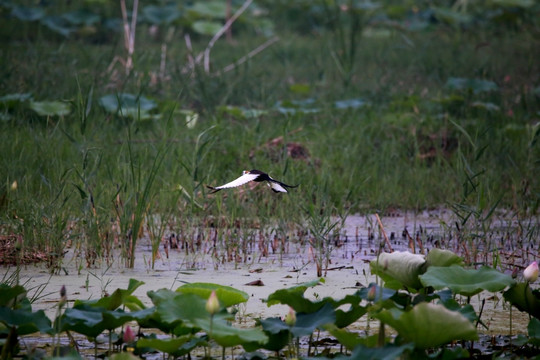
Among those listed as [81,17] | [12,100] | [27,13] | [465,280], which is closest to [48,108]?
[12,100]

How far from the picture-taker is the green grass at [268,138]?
343 centimetres

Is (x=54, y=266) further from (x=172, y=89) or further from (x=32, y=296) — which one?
(x=172, y=89)

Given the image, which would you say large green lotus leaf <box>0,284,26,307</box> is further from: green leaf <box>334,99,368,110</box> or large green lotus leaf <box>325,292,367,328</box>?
green leaf <box>334,99,368,110</box>

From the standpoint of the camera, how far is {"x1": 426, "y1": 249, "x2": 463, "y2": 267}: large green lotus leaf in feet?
7.37

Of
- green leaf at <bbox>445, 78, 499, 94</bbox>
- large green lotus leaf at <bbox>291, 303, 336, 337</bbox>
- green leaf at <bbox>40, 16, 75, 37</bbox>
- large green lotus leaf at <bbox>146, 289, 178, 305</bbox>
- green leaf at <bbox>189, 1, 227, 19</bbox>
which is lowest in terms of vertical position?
large green lotus leaf at <bbox>291, 303, 336, 337</bbox>

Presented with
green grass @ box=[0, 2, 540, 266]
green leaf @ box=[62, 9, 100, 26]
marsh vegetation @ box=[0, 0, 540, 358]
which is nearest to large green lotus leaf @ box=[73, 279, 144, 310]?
marsh vegetation @ box=[0, 0, 540, 358]

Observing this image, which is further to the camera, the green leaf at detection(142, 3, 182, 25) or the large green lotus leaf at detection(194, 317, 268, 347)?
the green leaf at detection(142, 3, 182, 25)

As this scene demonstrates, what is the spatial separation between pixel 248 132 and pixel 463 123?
5.68 ft

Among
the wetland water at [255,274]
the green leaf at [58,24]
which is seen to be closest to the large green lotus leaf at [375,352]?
the wetland water at [255,274]

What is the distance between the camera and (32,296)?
2564 millimetres

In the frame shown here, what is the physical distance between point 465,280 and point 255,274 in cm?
103

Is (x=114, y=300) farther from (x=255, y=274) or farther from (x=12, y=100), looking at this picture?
(x=12, y=100)

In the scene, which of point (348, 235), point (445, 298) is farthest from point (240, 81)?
point (445, 298)

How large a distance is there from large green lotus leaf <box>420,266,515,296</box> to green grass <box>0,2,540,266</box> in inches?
42.3
